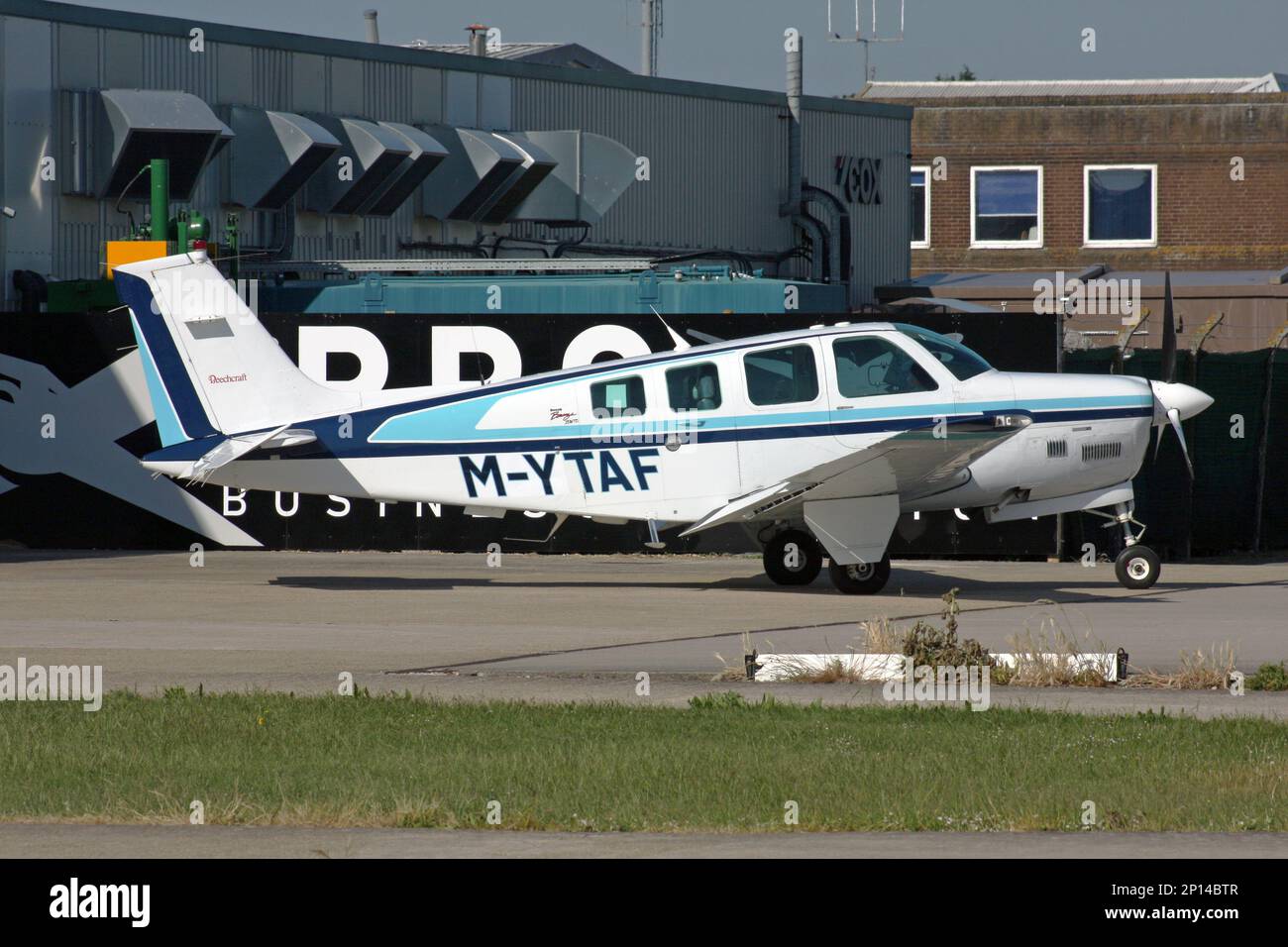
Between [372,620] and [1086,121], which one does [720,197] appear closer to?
[1086,121]

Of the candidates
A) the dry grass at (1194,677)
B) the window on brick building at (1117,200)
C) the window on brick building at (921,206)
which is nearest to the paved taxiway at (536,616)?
the dry grass at (1194,677)

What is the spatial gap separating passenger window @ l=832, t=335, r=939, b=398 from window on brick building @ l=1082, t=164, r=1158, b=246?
3771 cm

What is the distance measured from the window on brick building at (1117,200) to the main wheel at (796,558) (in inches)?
1459

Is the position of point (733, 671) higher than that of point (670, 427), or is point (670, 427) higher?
point (670, 427)

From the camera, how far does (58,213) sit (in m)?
26.7

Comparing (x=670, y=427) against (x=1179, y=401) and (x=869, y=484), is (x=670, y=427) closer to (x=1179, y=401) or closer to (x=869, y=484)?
(x=869, y=484)

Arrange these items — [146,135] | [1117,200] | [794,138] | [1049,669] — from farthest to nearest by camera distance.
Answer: [1117,200] → [794,138] → [146,135] → [1049,669]

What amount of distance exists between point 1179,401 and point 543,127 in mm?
Answer: 19499

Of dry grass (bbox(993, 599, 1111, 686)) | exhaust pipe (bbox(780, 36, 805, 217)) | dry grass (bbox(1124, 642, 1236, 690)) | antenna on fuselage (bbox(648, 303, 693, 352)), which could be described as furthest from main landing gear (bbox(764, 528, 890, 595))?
exhaust pipe (bbox(780, 36, 805, 217))

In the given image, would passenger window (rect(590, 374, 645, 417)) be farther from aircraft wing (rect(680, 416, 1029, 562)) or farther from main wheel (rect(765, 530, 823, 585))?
main wheel (rect(765, 530, 823, 585))

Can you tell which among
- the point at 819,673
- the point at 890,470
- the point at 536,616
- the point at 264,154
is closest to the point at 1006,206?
the point at 264,154

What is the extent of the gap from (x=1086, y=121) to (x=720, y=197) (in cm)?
1913

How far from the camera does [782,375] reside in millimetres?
17016
